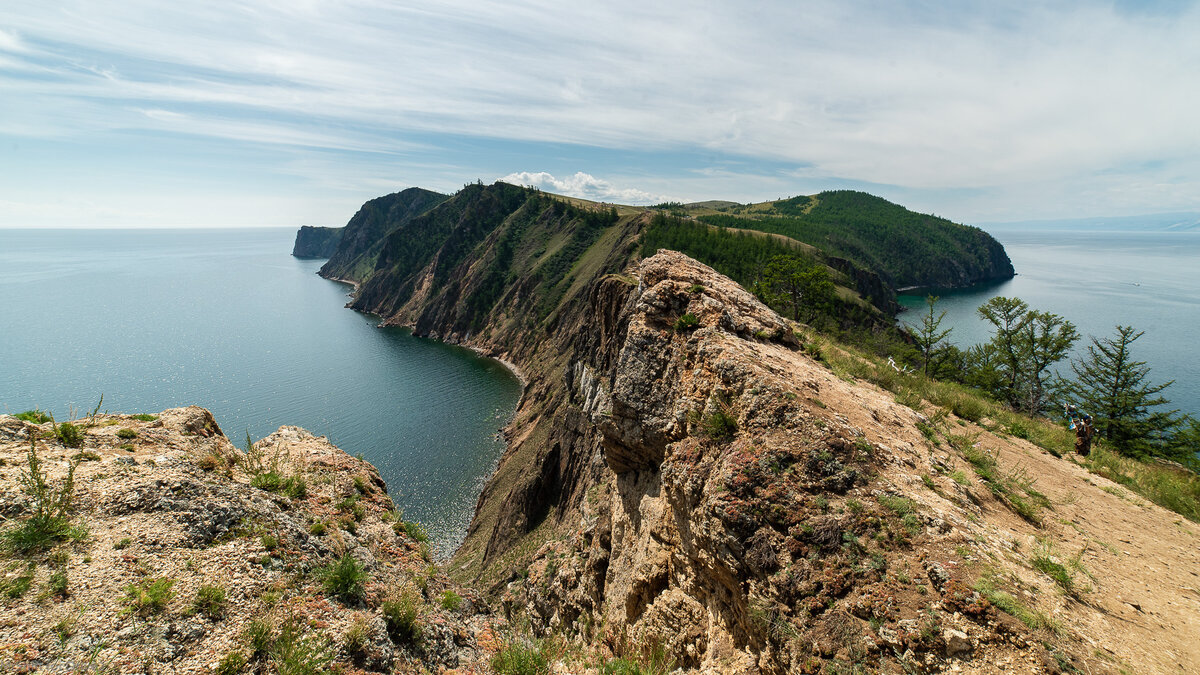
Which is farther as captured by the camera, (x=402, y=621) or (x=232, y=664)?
(x=402, y=621)

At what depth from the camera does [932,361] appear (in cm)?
4044

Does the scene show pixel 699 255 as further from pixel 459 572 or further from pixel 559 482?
pixel 459 572

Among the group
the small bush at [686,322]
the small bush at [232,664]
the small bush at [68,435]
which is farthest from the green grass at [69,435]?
the small bush at [686,322]

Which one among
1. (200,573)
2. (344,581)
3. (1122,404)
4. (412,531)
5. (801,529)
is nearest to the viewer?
(200,573)

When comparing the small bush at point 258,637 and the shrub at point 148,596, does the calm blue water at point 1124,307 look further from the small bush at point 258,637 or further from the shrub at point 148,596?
the shrub at point 148,596

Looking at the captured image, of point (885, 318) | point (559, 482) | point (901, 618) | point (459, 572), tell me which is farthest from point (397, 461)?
point (885, 318)

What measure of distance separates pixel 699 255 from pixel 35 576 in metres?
81.9

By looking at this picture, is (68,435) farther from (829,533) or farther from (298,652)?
(829,533)

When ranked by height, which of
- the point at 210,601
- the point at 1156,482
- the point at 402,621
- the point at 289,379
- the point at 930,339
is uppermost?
the point at 930,339

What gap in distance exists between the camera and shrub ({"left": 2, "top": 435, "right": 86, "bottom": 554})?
235 inches

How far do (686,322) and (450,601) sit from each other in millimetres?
9313

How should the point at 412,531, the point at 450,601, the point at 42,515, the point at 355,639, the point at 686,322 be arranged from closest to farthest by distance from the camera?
the point at 42,515 → the point at 355,639 → the point at 450,601 → the point at 412,531 → the point at 686,322

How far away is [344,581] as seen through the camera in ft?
25.8

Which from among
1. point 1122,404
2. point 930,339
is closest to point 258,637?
point 930,339
